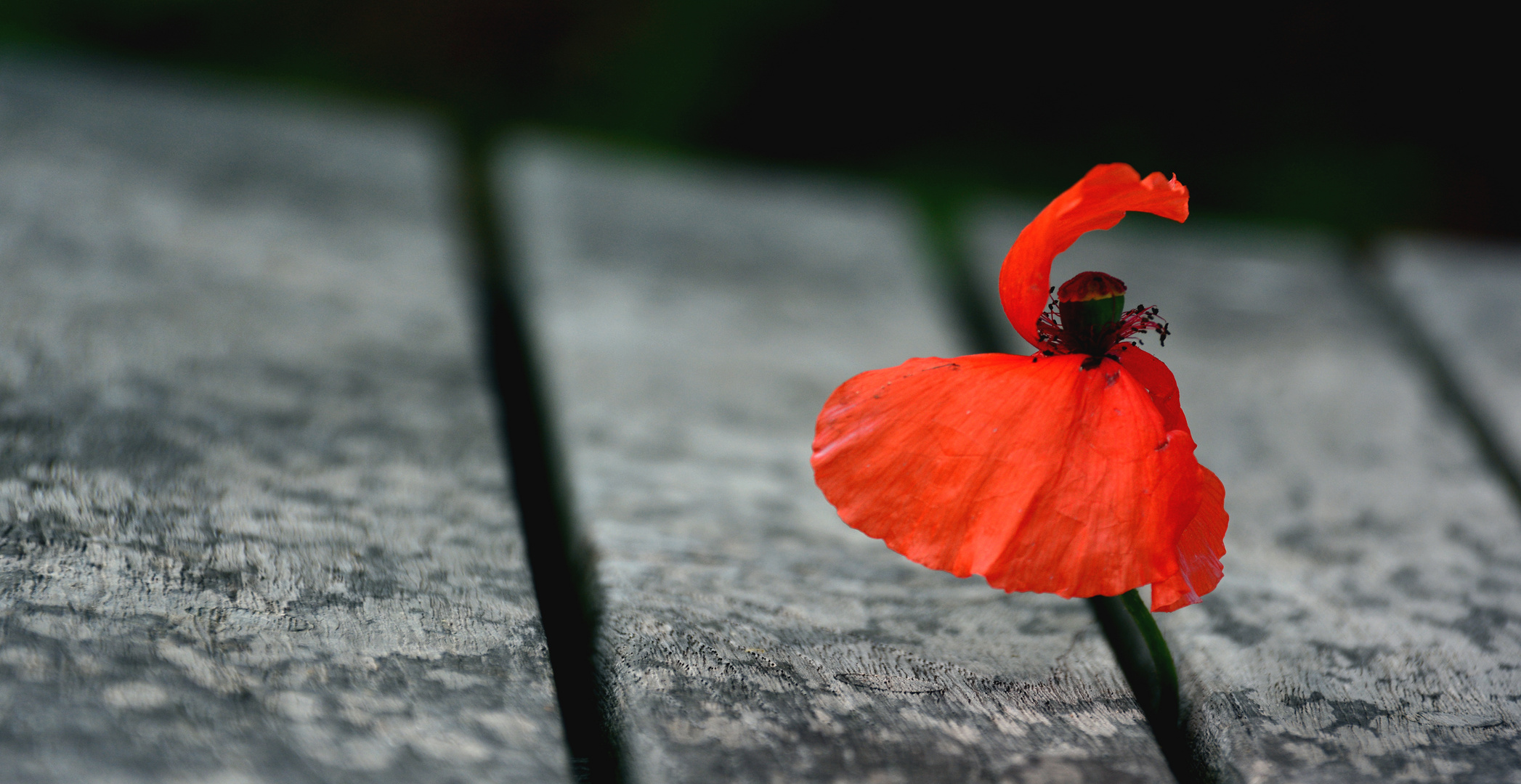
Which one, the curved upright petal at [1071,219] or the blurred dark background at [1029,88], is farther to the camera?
the blurred dark background at [1029,88]

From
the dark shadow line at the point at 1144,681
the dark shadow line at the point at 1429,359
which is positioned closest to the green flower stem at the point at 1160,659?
the dark shadow line at the point at 1144,681

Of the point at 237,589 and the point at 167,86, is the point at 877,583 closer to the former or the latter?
the point at 237,589

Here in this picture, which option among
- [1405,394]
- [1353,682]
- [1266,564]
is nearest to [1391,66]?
[1405,394]

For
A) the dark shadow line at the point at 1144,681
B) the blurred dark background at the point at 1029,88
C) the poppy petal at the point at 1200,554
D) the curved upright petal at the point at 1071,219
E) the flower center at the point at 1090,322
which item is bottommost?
the dark shadow line at the point at 1144,681

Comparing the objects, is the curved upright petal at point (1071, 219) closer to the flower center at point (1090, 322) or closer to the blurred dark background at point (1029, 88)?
the flower center at point (1090, 322)

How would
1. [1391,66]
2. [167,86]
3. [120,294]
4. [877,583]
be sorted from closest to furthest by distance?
[877,583] → [120,294] → [167,86] → [1391,66]

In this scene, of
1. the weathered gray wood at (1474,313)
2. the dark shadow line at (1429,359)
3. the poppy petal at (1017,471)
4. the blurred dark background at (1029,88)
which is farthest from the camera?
the blurred dark background at (1029,88)
